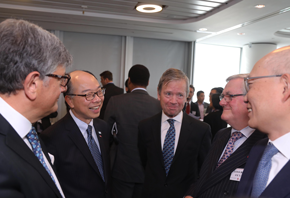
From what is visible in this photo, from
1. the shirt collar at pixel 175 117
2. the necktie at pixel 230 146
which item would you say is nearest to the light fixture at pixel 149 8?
the shirt collar at pixel 175 117

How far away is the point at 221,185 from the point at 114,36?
294 inches

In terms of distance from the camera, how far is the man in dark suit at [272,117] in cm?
97

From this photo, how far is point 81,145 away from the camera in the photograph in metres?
1.79

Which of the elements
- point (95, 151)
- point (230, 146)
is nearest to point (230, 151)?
point (230, 146)

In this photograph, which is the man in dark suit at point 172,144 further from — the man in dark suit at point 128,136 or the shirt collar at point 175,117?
the man in dark suit at point 128,136

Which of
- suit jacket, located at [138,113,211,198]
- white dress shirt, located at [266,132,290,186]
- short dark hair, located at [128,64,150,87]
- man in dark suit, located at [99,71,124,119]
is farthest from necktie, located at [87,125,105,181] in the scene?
man in dark suit, located at [99,71,124,119]

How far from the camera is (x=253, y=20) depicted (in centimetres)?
555

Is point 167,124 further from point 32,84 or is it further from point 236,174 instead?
point 32,84

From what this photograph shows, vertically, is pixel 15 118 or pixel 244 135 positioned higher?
pixel 15 118

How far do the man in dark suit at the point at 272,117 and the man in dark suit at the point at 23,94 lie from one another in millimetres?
940

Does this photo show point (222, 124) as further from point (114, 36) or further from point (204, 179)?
point (114, 36)

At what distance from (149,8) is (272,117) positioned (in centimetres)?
469

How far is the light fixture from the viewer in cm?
498

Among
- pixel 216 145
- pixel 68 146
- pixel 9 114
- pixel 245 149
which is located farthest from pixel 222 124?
pixel 9 114
